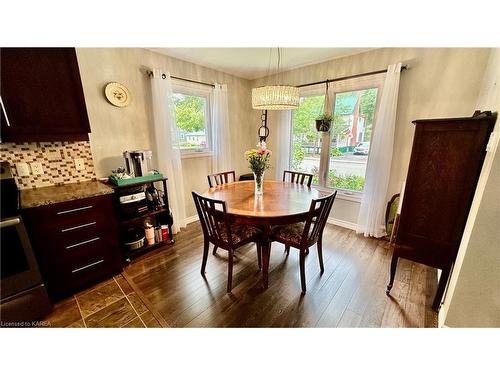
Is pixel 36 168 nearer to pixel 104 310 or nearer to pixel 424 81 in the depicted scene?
pixel 104 310

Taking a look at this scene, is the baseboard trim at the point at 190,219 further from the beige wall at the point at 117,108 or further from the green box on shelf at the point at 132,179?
the green box on shelf at the point at 132,179

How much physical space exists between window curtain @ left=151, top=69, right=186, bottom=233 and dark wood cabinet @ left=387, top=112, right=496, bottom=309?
263 cm

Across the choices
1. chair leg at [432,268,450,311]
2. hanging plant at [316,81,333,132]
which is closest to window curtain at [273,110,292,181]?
hanging plant at [316,81,333,132]

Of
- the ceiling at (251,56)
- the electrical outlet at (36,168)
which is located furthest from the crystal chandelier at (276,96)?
the electrical outlet at (36,168)

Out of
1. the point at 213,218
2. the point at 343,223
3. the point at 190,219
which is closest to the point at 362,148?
the point at 343,223

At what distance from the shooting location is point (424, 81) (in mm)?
2131

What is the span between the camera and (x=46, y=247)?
148cm

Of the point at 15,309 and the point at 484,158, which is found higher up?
the point at 484,158

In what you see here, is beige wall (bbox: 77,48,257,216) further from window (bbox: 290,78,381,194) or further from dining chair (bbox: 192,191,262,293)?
window (bbox: 290,78,381,194)

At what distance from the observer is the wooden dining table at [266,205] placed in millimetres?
1562

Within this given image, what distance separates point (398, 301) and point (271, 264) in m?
1.13

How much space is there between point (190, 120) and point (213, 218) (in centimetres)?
200
